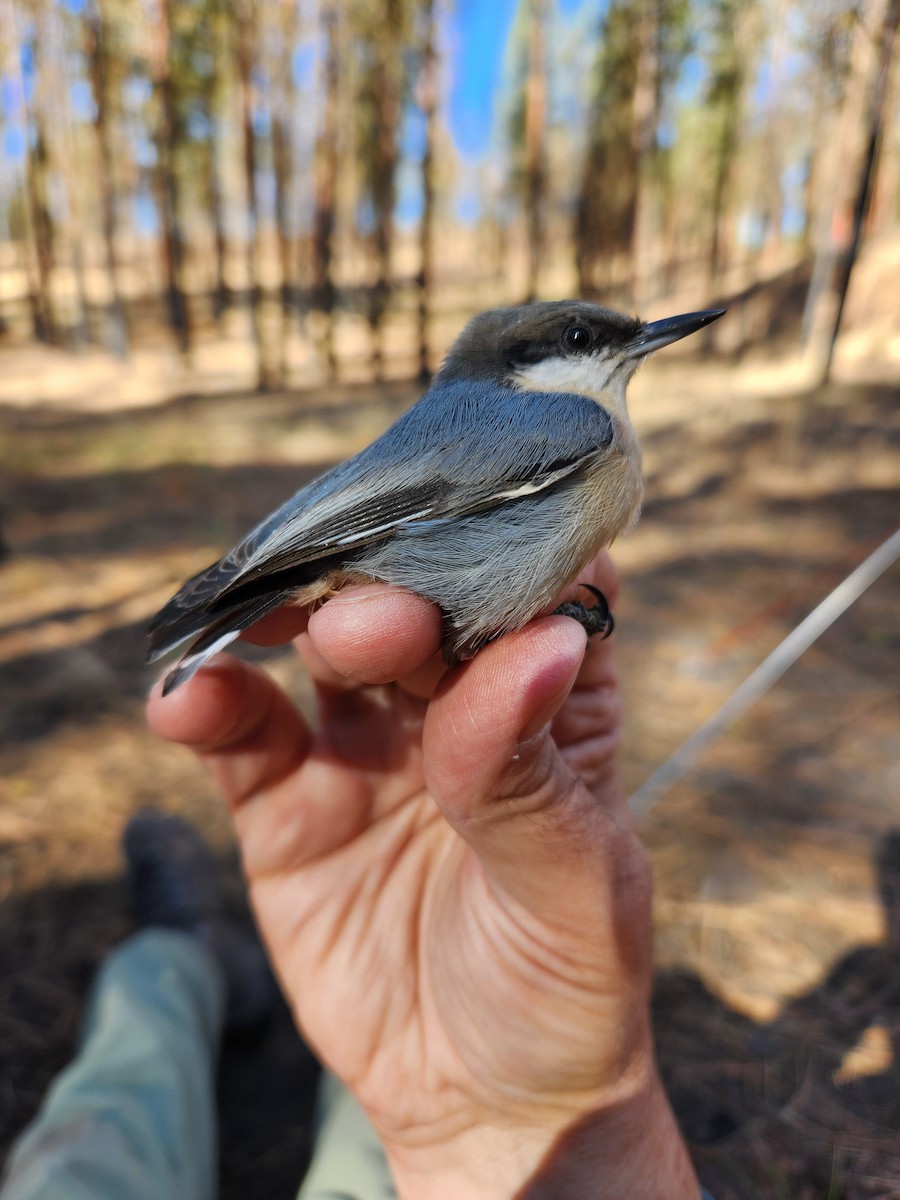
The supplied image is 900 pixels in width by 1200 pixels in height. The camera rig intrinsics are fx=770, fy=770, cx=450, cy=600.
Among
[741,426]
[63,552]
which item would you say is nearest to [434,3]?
[741,426]

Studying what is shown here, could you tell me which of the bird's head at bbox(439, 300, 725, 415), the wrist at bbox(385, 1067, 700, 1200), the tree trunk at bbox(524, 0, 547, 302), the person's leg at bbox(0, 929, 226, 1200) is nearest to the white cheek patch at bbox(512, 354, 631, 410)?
the bird's head at bbox(439, 300, 725, 415)

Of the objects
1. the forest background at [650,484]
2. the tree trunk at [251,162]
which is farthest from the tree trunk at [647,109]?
the tree trunk at [251,162]

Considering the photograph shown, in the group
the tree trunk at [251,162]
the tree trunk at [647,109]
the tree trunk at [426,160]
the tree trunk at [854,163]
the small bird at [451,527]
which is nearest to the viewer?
the small bird at [451,527]

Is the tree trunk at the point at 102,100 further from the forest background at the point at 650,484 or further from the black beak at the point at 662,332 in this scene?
the black beak at the point at 662,332

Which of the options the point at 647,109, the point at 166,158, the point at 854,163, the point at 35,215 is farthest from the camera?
the point at 35,215

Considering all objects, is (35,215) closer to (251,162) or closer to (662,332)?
(251,162)

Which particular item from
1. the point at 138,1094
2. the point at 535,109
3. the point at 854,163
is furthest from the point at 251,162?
the point at 138,1094
